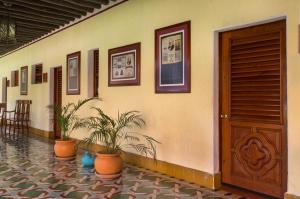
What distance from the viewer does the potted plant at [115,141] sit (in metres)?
4.39

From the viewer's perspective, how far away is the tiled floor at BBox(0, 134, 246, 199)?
361cm

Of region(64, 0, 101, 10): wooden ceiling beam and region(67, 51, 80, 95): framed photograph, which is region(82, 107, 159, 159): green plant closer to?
region(67, 51, 80, 95): framed photograph

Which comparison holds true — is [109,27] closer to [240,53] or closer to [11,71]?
[240,53]

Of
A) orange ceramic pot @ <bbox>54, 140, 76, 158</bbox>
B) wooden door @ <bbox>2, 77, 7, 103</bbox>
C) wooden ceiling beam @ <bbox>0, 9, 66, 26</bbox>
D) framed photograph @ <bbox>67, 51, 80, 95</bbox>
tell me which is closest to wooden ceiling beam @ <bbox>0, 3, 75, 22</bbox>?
wooden ceiling beam @ <bbox>0, 9, 66, 26</bbox>

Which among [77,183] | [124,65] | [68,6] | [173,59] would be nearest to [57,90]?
[68,6]

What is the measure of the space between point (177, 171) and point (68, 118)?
8.54 feet

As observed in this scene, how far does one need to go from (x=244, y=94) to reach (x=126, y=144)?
8.33 feet

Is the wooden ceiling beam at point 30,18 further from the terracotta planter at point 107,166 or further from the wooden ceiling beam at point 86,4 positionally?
the terracotta planter at point 107,166

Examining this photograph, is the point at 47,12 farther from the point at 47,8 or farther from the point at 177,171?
the point at 177,171

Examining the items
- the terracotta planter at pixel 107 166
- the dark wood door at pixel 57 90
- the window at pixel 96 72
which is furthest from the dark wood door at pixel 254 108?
the dark wood door at pixel 57 90

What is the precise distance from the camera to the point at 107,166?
14.3 feet

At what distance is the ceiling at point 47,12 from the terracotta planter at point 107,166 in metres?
3.01

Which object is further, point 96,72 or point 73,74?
point 73,74

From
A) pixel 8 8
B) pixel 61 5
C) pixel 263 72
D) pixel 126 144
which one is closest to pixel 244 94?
pixel 263 72
